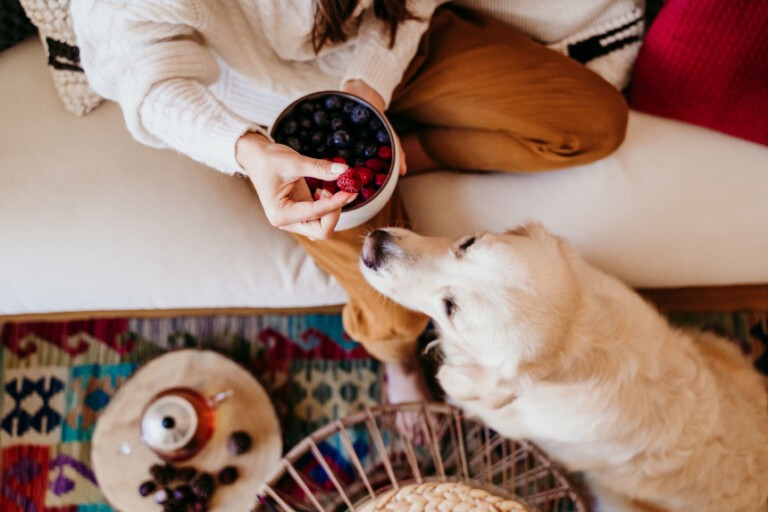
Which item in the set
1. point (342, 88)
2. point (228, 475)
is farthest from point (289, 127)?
point (228, 475)

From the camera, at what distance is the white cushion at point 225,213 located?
126cm

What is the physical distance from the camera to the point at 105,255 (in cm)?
126

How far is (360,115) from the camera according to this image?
0.96m

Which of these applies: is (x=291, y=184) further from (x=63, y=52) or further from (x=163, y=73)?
(x=63, y=52)

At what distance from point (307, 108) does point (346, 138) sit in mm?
96

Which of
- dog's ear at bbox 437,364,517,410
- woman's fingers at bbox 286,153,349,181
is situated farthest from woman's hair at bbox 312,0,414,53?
dog's ear at bbox 437,364,517,410

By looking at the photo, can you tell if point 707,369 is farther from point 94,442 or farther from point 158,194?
point 94,442

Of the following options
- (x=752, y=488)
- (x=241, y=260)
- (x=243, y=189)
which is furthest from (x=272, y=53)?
(x=752, y=488)

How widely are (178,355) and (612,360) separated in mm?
1197

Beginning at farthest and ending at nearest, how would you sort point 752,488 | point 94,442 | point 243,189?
point 94,442 < point 243,189 < point 752,488

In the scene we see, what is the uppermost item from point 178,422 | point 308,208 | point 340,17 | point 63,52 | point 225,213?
point 340,17

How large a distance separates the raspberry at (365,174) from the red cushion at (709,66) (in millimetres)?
833

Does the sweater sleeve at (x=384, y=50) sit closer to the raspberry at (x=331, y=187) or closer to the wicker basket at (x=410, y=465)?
the raspberry at (x=331, y=187)

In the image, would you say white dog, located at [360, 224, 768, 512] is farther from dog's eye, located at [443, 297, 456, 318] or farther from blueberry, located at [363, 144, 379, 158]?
blueberry, located at [363, 144, 379, 158]
